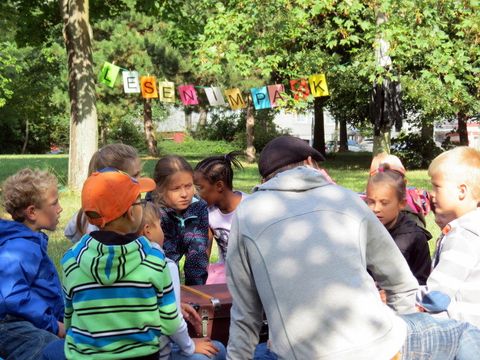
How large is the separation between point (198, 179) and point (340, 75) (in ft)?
62.8

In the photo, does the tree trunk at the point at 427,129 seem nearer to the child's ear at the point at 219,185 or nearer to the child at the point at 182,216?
the child's ear at the point at 219,185

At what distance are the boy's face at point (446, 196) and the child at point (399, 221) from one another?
0.90 meters

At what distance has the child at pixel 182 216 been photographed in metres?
4.36

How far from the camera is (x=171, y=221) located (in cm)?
449

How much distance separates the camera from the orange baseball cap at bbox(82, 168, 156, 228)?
2.86 meters

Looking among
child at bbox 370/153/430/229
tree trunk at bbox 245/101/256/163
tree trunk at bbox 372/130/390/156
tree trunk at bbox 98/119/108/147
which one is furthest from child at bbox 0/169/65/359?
tree trunk at bbox 98/119/108/147

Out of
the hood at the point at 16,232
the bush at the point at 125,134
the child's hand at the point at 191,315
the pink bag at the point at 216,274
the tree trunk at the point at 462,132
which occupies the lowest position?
the bush at the point at 125,134

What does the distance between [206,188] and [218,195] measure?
0.32ft

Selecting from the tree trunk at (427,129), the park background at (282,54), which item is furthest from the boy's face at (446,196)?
the tree trunk at (427,129)

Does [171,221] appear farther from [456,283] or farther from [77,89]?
[77,89]

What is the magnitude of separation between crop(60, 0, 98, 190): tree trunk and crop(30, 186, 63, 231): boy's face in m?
9.68

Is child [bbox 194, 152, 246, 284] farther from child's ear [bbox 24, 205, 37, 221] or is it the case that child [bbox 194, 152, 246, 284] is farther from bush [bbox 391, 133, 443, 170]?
bush [bbox 391, 133, 443, 170]

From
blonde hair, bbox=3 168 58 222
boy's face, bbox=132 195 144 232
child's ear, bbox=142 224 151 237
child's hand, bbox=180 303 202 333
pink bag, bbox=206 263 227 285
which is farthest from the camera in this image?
pink bag, bbox=206 263 227 285

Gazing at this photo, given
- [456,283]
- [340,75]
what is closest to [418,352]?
[456,283]
